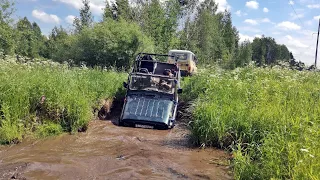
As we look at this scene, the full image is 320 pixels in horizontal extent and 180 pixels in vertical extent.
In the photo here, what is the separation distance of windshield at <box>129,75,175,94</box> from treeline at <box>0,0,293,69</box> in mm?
4513

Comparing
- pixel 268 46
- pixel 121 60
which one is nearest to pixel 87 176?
pixel 121 60

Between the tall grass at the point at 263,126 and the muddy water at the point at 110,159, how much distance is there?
1.64 feet

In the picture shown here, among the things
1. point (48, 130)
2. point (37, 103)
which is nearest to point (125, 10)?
Answer: point (37, 103)

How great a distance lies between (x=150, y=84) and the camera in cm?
988

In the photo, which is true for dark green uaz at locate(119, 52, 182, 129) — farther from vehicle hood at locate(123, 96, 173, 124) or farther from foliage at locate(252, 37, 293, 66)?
foliage at locate(252, 37, 293, 66)

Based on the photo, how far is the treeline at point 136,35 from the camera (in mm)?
21688

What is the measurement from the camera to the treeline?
2169cm

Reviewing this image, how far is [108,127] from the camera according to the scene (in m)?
8.82

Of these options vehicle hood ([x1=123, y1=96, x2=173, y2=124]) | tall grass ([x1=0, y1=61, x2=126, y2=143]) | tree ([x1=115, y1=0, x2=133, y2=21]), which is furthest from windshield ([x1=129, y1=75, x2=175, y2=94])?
tree ([x1=115, y1=0, x2=133, y2=21])

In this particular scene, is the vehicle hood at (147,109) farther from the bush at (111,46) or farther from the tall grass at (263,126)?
the bush at (111,46)

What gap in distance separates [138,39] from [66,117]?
15.0m

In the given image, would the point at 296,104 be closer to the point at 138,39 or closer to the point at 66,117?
the point at 66,117

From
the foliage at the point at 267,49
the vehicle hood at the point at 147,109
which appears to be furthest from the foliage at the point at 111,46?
the foliage at the point at 267,49

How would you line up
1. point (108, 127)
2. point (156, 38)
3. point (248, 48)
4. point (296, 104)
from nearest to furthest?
point (296, 104), point (108, 127), point (156, 38), point (248, 48)
